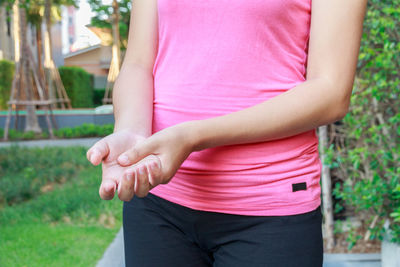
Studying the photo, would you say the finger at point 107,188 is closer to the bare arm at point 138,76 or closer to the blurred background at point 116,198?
the bare arm at point 138,76

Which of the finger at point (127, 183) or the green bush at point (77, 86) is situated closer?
the finger at point (127, 183)

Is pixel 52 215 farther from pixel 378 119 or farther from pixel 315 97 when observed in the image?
pixel 315 97

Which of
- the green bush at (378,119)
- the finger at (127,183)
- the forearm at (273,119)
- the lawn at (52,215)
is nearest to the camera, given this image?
the finger at (127,183)

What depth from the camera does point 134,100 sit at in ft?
3.28

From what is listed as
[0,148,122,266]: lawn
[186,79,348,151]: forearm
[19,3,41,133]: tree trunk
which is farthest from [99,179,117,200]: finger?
[19,3,41,133]: tree trunk

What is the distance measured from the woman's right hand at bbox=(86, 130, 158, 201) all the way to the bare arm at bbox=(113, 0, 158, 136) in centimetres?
8

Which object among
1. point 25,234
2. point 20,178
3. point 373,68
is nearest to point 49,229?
point 25,234

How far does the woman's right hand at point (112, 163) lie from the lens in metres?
0.76

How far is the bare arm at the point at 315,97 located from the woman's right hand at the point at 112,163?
131mm

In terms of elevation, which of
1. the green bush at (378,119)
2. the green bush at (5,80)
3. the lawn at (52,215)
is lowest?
the lawn at (52,215)

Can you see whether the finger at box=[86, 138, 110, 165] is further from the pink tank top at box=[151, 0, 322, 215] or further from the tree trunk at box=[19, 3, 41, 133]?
the tree trunk at box=[19, 3, 41, 133]

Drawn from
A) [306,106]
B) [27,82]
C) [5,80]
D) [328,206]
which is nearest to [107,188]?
[306,106]

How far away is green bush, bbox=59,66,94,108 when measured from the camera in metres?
14.7

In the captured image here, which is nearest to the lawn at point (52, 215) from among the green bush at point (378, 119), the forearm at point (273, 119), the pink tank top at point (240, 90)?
the green bush at point (378, 119)
